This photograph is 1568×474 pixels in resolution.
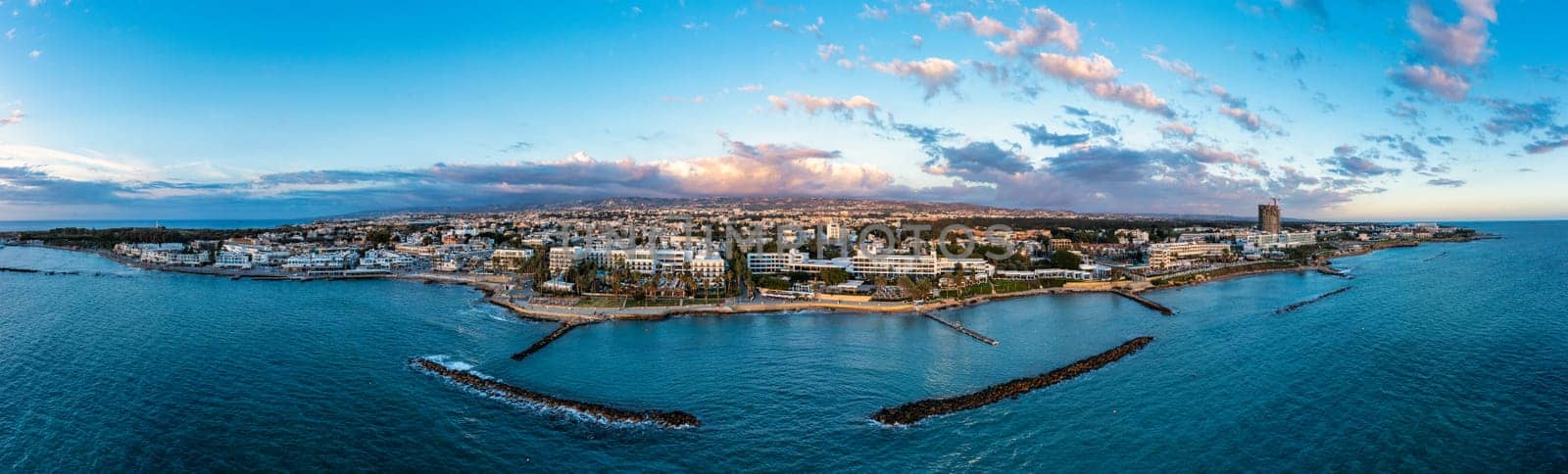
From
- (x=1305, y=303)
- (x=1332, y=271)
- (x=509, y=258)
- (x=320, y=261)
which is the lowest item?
(x=1305, y=303)

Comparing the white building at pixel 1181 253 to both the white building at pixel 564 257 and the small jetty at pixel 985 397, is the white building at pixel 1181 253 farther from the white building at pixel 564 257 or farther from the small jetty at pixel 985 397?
the white building at pixel 564 257

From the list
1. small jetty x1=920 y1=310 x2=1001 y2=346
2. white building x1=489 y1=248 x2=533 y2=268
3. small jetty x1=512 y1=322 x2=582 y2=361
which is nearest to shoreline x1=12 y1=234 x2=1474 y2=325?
small jetty x1=512 y1=322 x2=582 y2=361

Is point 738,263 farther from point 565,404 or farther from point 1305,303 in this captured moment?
point 1305,303

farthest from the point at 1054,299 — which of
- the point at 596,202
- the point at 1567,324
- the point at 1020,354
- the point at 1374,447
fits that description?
the point at 596,202

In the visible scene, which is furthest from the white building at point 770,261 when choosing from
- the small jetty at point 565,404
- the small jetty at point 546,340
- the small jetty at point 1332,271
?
the small jetty at point 1332,271

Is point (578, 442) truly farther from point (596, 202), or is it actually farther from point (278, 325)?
point (596, 202)

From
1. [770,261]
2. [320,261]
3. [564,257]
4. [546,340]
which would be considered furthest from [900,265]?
[320,261]
